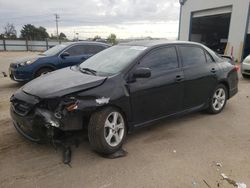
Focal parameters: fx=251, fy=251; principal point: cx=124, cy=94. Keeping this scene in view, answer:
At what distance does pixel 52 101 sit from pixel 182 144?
2.08 meters

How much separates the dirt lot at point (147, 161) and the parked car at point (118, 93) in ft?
0.94

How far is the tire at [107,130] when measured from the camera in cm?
330

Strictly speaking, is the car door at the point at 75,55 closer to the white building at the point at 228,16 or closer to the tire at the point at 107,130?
the tire at the point at 107,130

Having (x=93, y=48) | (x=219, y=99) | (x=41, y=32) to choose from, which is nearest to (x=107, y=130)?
(x=219, y=99)

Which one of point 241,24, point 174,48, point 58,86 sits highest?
point 241,24

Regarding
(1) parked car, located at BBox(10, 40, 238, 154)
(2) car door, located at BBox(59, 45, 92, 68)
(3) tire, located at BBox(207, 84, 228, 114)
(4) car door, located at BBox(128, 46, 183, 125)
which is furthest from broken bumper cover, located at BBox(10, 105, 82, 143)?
(2) car door, located at BBox(59, 45, 92, 68)

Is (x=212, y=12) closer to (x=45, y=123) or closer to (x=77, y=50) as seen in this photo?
(x=77, y=50)

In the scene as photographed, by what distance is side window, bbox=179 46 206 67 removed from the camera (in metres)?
4.64

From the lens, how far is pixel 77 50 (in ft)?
28.9

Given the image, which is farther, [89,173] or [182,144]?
[182,144]

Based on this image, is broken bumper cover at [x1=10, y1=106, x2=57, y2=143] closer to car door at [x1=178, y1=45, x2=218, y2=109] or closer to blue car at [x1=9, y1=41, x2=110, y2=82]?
car door at [x1=178, y1=45, x2=218, y2=109]

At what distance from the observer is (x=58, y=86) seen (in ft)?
11.2

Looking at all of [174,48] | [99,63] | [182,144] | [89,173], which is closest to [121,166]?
[89,173]

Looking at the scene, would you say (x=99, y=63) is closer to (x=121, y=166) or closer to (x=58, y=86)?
(x=58, y=86)
